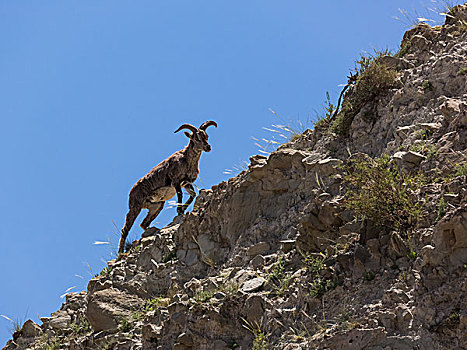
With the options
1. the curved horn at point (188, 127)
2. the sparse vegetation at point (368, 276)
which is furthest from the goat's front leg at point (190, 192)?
the sparse vegetation at point (368, 276)

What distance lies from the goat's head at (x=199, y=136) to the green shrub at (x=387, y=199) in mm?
7223

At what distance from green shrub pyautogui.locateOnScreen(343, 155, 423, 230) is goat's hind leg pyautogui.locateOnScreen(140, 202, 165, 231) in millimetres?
8187

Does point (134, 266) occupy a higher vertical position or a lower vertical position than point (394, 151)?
higher

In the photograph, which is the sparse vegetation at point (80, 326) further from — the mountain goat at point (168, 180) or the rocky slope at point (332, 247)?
the mountain goat at point (168, 180)

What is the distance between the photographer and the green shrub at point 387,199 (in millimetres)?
9344

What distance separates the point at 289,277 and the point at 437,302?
2.70m

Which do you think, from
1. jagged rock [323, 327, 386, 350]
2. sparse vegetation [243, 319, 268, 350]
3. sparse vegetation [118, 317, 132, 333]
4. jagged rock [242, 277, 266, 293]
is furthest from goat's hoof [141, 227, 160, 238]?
jagged rock [323, 327, 386, 350]

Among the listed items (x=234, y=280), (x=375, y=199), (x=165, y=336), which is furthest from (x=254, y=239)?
(x=375, y=199)

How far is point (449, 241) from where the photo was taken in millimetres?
8281

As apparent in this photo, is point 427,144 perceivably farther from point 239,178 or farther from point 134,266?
point 134,266

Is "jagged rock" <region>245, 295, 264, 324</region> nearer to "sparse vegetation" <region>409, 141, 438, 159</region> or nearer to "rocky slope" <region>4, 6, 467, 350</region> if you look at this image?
"rocky slope" <region>4, 6, 467, 350</region>

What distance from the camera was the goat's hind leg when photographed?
56.9 feet

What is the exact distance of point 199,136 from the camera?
661 inches

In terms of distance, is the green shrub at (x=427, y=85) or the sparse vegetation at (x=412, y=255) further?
the green shrub at (x=427, y=85)
